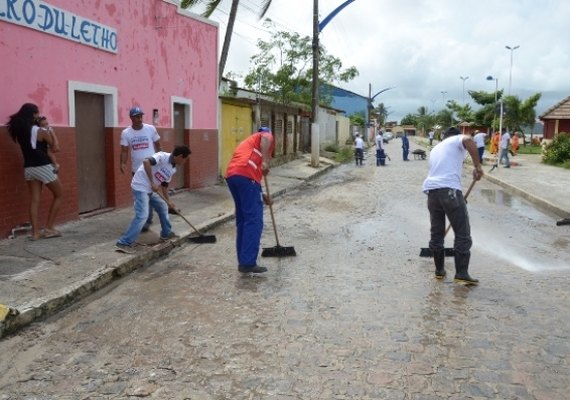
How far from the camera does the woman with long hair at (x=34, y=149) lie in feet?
22.9

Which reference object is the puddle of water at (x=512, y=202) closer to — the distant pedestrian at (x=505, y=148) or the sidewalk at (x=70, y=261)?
the sidewalk at (x=70, y=261)

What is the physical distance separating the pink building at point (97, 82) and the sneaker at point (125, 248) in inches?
61.0

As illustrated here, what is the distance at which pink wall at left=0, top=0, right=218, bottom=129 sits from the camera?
7.47 m

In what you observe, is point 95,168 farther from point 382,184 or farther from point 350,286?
point 382,184

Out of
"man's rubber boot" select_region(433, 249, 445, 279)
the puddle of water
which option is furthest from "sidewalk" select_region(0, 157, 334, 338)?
the puddle of water

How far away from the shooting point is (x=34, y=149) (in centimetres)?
703

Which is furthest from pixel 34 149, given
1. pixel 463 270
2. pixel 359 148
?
pixel 359 148

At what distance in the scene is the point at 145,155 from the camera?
26.1ft

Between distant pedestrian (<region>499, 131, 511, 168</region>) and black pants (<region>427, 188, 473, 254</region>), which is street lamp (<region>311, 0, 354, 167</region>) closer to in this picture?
distant pedestrian (<region>499, 131, 511, 168</region>)

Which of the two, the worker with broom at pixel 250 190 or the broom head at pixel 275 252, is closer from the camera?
the worker with broom at pixel 250 190

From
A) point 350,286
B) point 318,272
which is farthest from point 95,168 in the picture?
Answer: point 350,286

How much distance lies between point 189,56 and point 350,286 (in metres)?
8.84

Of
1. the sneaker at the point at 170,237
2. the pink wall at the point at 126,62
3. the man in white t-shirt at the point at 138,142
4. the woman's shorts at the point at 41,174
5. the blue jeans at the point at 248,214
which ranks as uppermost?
the pink wall at the point at 126,62

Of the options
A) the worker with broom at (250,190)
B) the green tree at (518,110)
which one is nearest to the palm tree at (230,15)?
the worker with broom at (250,190)
